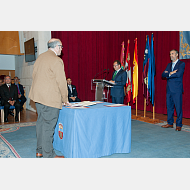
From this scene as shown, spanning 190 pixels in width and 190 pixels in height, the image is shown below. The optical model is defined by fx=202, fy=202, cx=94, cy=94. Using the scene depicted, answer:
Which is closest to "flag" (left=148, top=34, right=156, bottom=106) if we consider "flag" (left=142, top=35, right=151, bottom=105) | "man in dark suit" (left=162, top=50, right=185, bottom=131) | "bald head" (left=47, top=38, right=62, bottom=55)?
"flag" (left=142, top=35, right=151, bottom=105)

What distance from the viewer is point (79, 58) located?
754 centimetres

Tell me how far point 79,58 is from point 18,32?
10.7ft

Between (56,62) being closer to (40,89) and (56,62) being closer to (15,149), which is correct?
(40,89)

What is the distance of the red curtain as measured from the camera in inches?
251

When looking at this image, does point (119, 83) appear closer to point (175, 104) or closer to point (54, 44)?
point (175, 104)

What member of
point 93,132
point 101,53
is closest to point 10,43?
point 101,53

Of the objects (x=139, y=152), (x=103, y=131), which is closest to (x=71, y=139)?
(x=103, y=131)

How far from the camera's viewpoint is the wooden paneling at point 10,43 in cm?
872

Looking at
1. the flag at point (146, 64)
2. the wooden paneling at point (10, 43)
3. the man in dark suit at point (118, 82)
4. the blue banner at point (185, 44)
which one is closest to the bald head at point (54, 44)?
the man in dark suit at point (118, 82)

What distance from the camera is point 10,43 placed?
880 cm

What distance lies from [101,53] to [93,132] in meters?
5.94

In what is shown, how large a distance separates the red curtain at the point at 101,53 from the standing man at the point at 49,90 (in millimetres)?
4523

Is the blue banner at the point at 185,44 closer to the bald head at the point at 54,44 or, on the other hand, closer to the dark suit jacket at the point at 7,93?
the bald head at the point at 54,44

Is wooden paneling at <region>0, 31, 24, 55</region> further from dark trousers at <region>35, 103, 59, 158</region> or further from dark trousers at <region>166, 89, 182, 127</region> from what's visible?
dark trousers at <region>35, 103, 59, 158</region>
